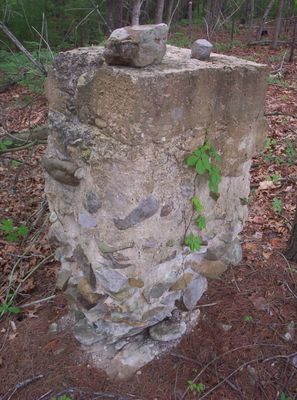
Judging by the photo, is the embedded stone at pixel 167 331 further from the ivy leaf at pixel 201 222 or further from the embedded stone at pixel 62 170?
the embedded stone at pixel 62 170

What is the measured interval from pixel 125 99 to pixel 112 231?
80 centimetres

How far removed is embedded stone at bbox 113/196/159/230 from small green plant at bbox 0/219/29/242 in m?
2.40

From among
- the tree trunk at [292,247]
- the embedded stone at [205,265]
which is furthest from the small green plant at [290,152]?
the embedded stone at [205,265]

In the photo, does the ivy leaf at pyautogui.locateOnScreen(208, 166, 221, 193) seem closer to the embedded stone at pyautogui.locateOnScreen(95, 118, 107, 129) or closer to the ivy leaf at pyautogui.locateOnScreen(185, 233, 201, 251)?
the ivy leaf at pyautogui.locateOnScreen(185, 233, 201, 251)

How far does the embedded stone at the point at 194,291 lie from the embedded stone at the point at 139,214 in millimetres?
816

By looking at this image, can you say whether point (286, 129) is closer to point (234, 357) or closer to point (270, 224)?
point (270, 224)

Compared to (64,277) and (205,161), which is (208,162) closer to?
(205,161)

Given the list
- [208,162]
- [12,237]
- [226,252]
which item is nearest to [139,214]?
[208,162]

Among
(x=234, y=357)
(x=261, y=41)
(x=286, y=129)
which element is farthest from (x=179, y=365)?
(x=261, y=41)

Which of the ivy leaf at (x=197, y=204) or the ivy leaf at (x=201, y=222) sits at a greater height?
the ivy leaf at (x=197, y=204)

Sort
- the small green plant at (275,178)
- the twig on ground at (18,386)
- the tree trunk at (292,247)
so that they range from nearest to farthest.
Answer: the twig on ground at (18,386), the tree trunk at (292,247), the small green plant at (275,178)

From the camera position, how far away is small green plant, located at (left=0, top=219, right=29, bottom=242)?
4289 millimetres

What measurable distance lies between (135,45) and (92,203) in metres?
0.94

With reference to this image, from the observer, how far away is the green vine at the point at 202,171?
2.24m
